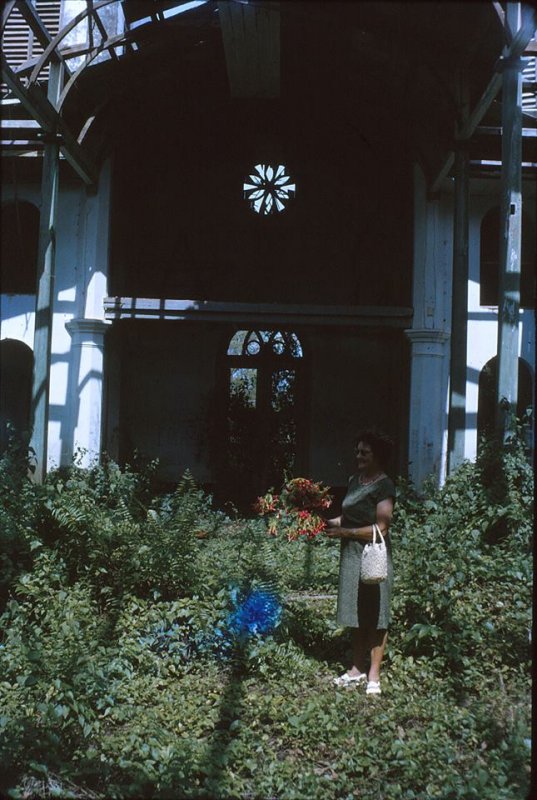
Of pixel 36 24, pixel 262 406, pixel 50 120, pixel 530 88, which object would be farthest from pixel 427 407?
pixel 36 24

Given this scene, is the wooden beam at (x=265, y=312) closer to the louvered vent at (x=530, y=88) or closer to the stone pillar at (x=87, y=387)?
the stone pillar at (x=87, y=387)

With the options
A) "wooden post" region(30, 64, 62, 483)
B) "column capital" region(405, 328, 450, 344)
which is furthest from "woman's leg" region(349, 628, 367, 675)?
"column capital" region(405, 328, 450, 344)

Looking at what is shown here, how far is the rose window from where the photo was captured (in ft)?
41.7

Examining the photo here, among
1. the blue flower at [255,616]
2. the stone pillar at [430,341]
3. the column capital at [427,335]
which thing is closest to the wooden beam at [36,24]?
the stone pillar at [430,341]

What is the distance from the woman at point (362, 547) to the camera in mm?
4617

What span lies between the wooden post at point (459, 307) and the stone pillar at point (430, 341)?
1491 millimetres

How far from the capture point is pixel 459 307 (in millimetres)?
9406

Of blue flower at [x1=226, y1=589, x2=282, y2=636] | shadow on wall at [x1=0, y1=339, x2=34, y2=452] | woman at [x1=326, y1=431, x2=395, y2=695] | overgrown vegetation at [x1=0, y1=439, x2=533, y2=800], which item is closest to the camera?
overgrown vegetation at [x1=0, y1=439, x2=533, y2=800]

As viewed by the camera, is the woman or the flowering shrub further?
the flowering shrub

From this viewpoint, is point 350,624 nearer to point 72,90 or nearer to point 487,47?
point 487,47

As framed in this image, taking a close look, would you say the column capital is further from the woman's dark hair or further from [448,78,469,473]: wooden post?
the woman's dark hair

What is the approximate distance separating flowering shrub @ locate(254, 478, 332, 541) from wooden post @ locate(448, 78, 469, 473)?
2.04 meters

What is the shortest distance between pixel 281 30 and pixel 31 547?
826 centimetres

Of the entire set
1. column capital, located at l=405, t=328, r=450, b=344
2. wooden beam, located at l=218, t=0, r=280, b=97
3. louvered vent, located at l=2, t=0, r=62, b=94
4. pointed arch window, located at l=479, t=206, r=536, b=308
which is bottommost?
column capital, located at l=405, t=328, r=450, b=344
